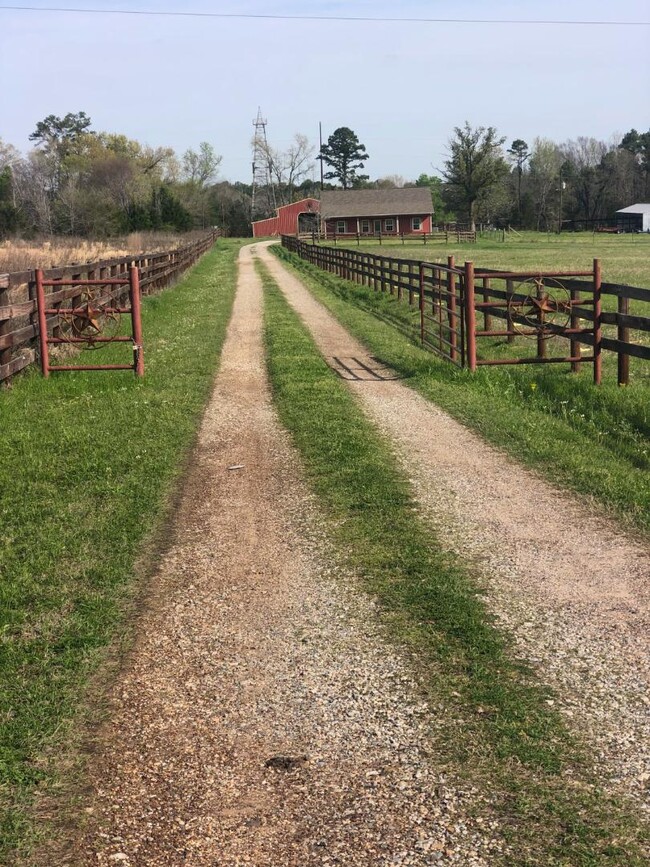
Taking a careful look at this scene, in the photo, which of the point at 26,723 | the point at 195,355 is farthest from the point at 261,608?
the point at 195,355

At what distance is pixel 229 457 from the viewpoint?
28.9 feet

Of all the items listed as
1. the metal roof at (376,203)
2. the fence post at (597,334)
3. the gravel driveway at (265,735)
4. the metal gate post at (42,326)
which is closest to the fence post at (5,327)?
the metal gate post at (42,326)

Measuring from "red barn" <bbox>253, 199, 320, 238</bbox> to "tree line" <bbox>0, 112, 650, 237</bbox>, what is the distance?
891 cm

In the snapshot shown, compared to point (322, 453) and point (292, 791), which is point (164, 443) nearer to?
point (322, 453)

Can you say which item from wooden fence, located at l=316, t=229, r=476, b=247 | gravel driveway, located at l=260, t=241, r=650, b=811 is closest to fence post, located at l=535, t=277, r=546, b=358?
gravel driveway, located at l=260, t=241, r=650, b=811

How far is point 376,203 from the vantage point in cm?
9619

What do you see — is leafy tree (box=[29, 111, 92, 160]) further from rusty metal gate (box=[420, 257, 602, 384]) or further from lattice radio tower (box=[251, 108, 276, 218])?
rusty metal gate (box=[420, 257, 602, 384])

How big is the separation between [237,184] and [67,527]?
160299mm

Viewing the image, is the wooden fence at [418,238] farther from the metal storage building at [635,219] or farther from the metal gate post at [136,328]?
the metal gate post at [136,328]

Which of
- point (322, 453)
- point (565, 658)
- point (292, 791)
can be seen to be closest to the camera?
point (292, 791)

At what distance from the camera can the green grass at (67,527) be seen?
4.01 meters

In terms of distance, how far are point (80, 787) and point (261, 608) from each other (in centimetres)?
182

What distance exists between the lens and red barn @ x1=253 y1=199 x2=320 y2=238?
10206cm

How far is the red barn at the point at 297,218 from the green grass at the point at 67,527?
9061 cm
